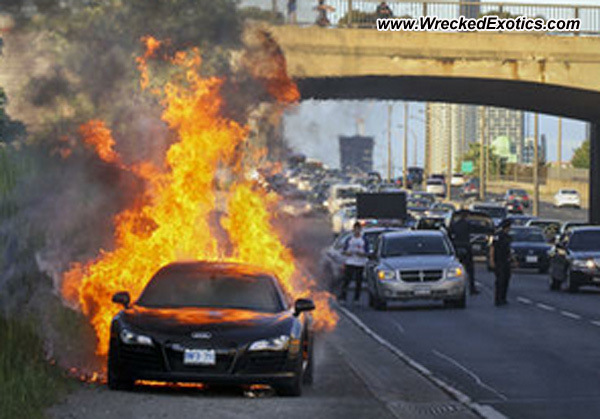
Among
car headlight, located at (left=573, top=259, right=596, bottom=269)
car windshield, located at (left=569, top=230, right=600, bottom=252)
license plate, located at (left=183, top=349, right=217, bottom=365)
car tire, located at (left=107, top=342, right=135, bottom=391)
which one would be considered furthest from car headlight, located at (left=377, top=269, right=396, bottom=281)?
license plate, located at (left=183, top=349, right=217, bottom=365)

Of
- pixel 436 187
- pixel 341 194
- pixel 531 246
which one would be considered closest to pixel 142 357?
pixel 531 246

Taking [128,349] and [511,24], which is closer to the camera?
[128,349]

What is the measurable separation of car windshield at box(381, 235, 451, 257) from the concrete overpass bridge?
14456 millimetres

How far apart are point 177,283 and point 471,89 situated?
3702cm

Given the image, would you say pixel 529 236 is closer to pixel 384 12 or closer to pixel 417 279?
pixel 384 12

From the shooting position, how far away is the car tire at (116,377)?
12.8 meters

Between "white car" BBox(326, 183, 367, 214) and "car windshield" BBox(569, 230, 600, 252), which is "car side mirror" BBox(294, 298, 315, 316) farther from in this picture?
"white car" BBox(326, 183, 367, 214)

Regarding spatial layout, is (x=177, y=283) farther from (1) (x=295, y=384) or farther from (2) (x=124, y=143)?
(2) (x=124, y=143)

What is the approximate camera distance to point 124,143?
23.8 meters

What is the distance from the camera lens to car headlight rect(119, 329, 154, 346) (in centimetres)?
1274

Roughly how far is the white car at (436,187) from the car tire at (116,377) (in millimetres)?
121079

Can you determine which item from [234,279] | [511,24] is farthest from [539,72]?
[234,279]

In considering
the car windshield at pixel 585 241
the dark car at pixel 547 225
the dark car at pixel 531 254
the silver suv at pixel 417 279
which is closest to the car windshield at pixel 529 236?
the dark car at pixel 531 254

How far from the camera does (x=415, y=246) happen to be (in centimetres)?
2994
